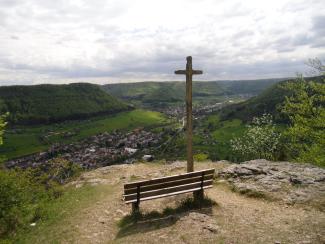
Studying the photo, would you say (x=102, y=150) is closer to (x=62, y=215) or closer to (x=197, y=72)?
(x=62, y=215)

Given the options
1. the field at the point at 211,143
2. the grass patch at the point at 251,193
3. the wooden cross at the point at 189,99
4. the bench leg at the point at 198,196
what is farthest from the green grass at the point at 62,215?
the field at the point at 211,143

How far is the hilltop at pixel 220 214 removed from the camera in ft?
46.7

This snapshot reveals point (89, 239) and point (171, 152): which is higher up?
point (89, 239)

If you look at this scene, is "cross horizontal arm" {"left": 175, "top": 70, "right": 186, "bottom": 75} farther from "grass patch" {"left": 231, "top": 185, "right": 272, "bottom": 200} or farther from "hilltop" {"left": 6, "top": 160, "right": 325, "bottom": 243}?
"grass patch" {"left": 231, "top": 185, "right": 272, "bottom": 200}

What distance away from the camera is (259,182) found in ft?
71.0

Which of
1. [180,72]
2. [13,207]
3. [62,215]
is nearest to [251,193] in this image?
[180,72]

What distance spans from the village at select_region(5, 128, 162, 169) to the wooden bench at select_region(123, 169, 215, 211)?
330 feet

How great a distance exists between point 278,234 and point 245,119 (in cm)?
18932

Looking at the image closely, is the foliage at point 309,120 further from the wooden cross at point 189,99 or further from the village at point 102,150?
the village at point 102,150

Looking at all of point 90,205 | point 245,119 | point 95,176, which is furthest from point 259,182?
point 245,119

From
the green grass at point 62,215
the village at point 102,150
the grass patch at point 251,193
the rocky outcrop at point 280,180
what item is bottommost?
the village at point 102,150

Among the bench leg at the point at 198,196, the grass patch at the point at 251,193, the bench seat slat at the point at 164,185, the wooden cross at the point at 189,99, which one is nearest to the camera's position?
the bench seat slat at the point at 164,185

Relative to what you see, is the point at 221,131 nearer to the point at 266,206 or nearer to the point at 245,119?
the point at 245,119

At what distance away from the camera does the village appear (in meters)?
132
